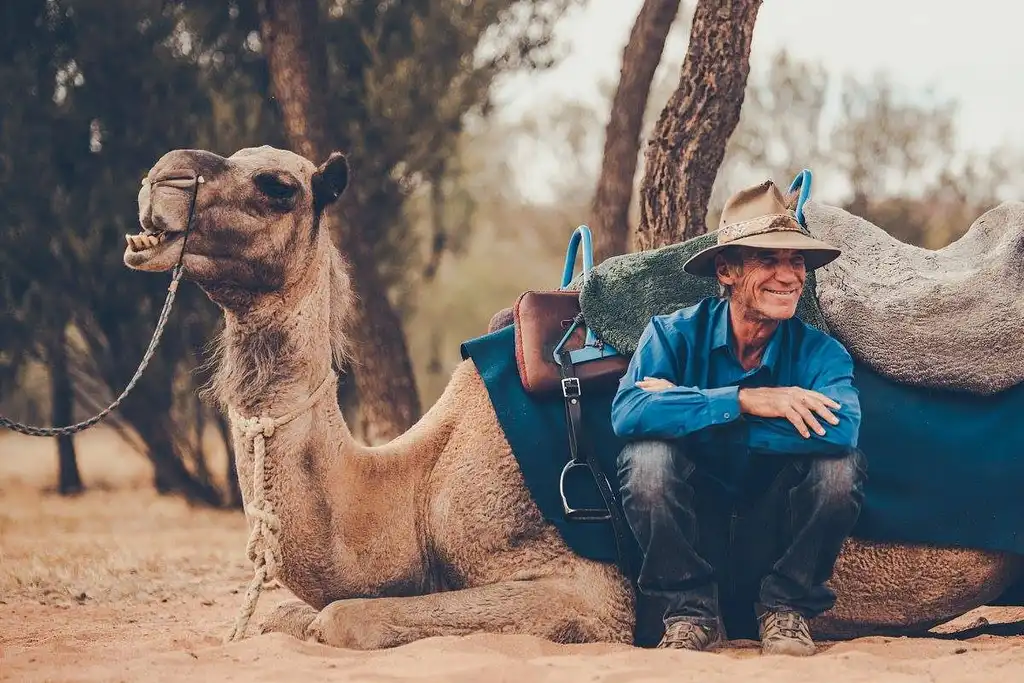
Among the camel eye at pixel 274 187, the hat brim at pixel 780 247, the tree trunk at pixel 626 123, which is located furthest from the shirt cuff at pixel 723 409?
the tree trunk at pixel 626 123

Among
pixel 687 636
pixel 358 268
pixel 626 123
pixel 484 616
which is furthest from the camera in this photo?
pixel 358 268

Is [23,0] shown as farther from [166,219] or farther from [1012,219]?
[1012,219]

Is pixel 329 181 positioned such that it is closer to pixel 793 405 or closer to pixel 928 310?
pixel 793 405

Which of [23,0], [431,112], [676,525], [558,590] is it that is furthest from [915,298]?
[23,0]

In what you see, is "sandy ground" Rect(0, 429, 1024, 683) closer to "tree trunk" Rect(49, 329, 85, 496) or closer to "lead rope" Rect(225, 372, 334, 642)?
"lead rope" Rect(225, 372, 334, 642)

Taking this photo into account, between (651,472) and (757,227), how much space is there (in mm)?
920

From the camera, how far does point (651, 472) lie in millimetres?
4625

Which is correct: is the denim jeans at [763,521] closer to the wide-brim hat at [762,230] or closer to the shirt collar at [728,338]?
the shirt collar at [728,338]

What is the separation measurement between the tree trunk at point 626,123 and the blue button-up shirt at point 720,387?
5.04 m

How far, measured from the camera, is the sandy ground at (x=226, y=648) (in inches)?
166

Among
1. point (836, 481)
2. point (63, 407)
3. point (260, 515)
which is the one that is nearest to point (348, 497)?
point (260, 515)

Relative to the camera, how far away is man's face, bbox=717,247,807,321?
4703mm

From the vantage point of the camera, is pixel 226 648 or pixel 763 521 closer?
pixel 226 648

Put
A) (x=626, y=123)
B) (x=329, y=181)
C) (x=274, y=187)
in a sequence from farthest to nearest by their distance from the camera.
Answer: (x=626, y=123) < (x=329, y=181) < (x=274, y=187)
